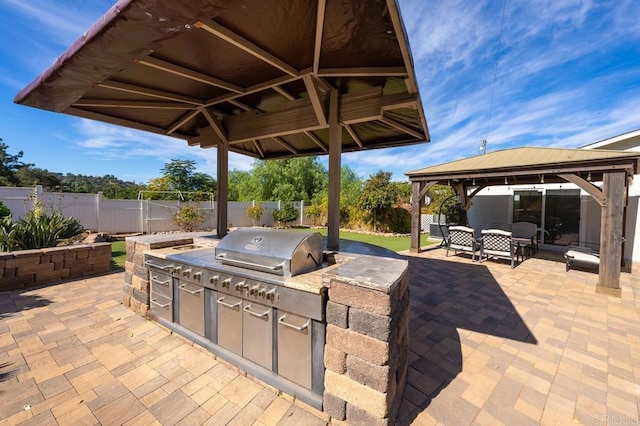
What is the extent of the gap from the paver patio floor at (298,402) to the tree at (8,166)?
1602 inches

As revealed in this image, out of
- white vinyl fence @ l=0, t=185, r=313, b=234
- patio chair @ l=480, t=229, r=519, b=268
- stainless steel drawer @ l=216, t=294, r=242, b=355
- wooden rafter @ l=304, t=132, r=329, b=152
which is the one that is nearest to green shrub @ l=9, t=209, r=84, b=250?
white vinyl fence @ l=0, t=185, r=313, b=234

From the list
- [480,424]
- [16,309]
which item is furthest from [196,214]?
[480,424]

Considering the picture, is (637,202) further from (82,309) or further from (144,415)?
(82,309)

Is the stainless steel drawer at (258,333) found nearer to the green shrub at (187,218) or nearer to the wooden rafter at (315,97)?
the wooden rafter at (315,97)

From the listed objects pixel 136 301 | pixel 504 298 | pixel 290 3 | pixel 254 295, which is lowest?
pixel 504 298

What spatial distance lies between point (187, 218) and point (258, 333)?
9595mm

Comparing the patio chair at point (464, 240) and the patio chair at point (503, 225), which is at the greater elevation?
the patio chair at point (503, 225)

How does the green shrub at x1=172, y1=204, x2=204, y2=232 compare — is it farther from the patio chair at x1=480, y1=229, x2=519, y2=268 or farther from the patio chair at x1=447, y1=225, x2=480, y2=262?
the patio chair at x1=480, y1=229, x2=519, y2=268

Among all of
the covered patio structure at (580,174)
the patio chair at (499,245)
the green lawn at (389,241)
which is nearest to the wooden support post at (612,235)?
the covered patio structure at (580,174)

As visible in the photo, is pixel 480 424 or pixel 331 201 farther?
pixel 331 201

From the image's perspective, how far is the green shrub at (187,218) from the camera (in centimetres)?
1025

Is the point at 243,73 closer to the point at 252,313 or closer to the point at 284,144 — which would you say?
the point at 284,144

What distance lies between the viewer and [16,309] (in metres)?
3.39

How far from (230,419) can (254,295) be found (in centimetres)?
85
